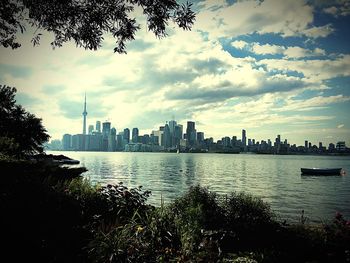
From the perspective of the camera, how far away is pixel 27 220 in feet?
26.8

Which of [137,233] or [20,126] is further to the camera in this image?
[20,126]

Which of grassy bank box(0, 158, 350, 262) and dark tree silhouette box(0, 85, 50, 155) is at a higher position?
dark tree silhouette box(0, 85, 50, 155)

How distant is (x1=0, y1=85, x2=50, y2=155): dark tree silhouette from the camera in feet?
176

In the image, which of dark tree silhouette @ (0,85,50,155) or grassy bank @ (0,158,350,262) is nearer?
grassy bank @ (0,158,350,262)

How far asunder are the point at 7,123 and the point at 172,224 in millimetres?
56437

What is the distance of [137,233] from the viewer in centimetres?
729

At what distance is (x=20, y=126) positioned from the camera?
56781 mm

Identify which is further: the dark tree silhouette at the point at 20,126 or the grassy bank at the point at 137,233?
the dark tree silhouette at the point at 20,126

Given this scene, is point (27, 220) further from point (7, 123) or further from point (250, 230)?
point (7, 123)

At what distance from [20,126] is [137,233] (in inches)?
2282

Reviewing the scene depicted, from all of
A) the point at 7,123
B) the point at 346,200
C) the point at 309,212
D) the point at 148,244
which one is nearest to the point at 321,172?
the point at 346,200

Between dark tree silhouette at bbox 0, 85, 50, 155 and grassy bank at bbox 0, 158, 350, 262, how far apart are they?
1877 inches

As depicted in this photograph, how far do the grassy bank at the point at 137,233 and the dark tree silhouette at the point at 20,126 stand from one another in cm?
4767

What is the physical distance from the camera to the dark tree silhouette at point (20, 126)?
176 feet
